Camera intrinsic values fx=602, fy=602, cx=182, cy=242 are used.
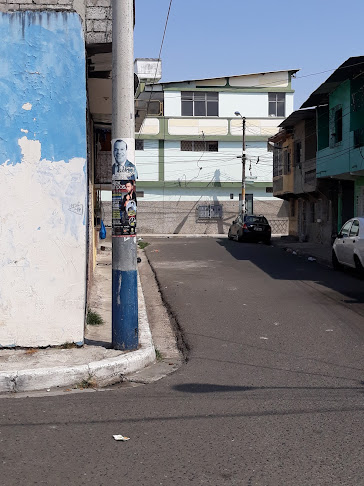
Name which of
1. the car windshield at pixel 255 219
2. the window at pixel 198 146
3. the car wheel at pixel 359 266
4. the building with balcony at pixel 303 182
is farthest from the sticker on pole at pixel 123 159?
the window at pixel 198 146

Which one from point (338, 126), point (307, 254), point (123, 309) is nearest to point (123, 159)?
point (123, 309)

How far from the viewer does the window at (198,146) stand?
4569cm

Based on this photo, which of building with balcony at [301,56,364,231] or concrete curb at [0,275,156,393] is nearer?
concrete curb at [0,275,156,393]

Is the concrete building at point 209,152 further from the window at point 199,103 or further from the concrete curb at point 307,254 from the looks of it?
the concrete curb at point 307,254

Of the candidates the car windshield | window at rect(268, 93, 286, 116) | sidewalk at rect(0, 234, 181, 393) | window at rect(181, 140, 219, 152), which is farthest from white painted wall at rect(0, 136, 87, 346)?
window at rect(268, 93, 286, 116)

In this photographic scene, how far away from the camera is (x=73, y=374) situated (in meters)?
6.27

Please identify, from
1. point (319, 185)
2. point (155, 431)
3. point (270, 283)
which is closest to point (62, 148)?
point (155, 431)

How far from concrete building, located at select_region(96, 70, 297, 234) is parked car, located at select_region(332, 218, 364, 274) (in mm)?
28233

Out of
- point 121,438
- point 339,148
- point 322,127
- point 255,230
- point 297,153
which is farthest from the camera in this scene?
point 255,230

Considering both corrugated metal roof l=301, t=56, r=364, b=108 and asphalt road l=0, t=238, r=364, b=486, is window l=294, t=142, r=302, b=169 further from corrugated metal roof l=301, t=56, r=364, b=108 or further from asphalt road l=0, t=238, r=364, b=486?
asphalt road l=0, t=238, r=364, b=486

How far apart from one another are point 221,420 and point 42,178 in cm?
371

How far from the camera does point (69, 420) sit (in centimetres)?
514

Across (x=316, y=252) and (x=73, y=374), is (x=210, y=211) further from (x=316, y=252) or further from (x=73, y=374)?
(x=73, y=374)

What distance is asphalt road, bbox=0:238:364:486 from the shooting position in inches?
161
